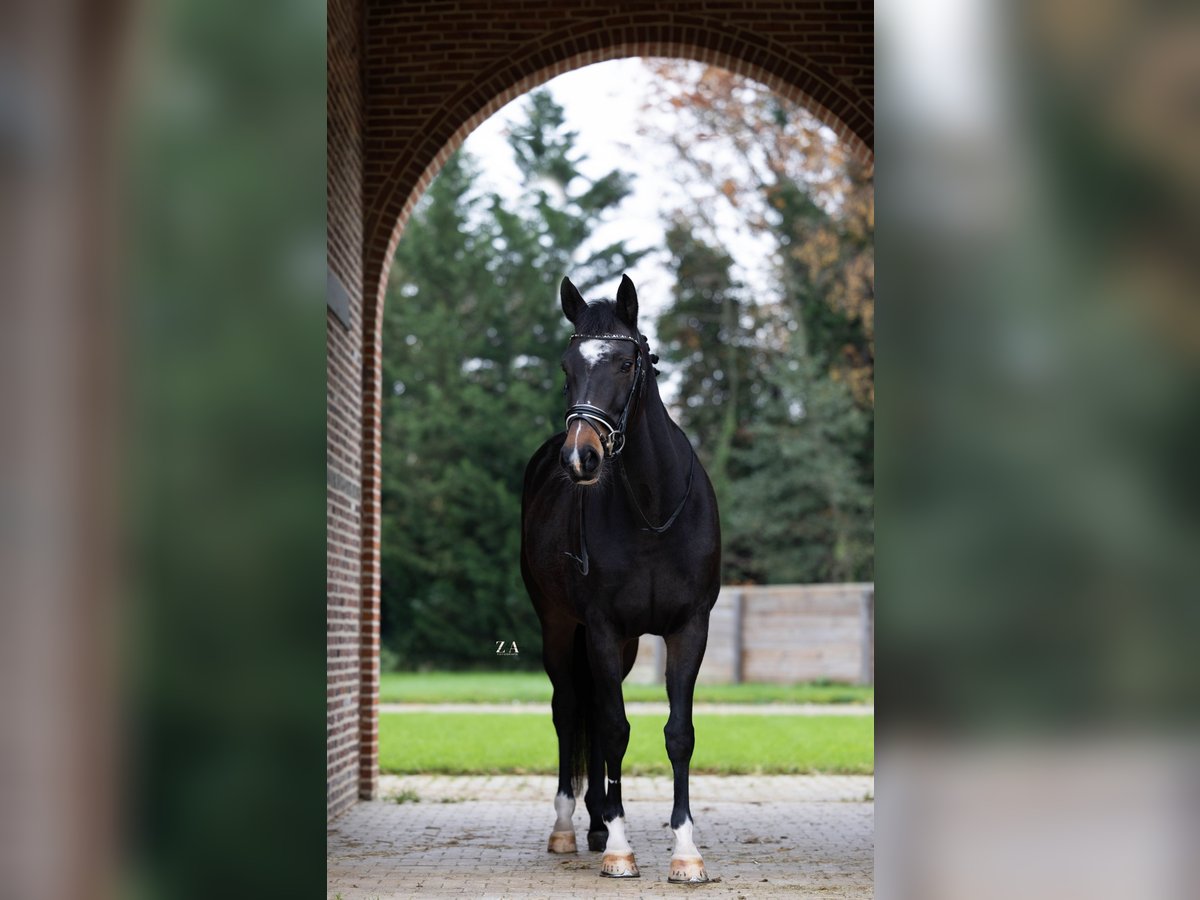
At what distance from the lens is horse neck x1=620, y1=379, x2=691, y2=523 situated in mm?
5602

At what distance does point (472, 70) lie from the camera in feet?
27.9

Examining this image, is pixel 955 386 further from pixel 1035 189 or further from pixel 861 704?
pixel 861 704

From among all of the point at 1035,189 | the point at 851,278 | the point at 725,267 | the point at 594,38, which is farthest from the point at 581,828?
the point at 725,267

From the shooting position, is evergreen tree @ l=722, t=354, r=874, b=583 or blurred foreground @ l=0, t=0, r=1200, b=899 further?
evergreen tree @ l=722, t=354, r=874, b=583

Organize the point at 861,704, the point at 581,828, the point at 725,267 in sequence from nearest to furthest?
the point at 581,828, the point at 861,704, the point at 725,267

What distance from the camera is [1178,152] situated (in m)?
3.27

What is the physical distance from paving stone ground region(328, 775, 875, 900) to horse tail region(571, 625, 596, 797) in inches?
15.3

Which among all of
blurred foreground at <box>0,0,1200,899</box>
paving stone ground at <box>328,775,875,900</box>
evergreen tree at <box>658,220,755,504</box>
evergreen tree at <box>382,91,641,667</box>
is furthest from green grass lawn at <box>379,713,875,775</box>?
evergreen tree at <box>658,220,755,504</box>

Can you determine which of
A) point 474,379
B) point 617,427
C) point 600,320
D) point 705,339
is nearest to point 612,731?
point 617,427

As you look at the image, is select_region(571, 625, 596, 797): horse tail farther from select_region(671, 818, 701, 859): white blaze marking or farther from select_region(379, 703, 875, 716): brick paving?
select_region(379, 703, 875, 716): brick paving

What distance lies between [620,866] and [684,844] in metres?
0.31

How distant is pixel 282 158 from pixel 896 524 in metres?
1.65

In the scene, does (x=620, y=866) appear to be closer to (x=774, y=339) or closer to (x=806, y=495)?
(x=806, y=495)

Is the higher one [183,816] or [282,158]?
[282,158]
